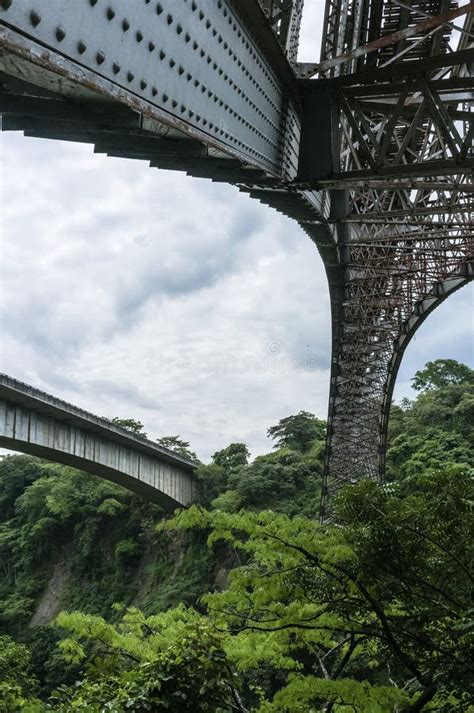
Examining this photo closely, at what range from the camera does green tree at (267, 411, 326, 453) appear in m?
42.1

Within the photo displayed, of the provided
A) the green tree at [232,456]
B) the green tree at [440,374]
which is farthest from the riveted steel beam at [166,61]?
the green tree at [440,374]

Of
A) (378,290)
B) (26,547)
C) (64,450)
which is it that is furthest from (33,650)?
(378,290)

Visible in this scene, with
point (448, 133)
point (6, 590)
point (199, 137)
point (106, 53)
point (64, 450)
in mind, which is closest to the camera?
point (106, 53)

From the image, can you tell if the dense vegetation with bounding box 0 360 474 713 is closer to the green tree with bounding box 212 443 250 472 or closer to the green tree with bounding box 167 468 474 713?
the green tree with bounding box 167 468 474 713

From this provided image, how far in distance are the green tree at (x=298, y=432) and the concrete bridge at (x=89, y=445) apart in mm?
7932

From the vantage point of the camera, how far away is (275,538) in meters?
6.74

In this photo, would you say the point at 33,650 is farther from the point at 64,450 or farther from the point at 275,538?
the point at 275,538

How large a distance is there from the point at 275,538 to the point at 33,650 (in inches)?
1026

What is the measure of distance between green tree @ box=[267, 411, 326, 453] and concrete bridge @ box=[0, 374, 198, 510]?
7.93m

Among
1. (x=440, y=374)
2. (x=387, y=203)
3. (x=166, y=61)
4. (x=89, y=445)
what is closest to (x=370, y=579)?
(x=166, y=61)

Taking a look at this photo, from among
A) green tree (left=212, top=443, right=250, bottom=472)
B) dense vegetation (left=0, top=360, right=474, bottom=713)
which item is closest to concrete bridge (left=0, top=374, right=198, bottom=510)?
green tree (left=212, top=443, right=250, bottom=472)

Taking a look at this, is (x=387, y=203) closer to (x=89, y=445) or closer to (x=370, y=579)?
(x=370, y=579)

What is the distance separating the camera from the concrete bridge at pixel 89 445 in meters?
24.6

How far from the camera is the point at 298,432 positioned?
42.7m
